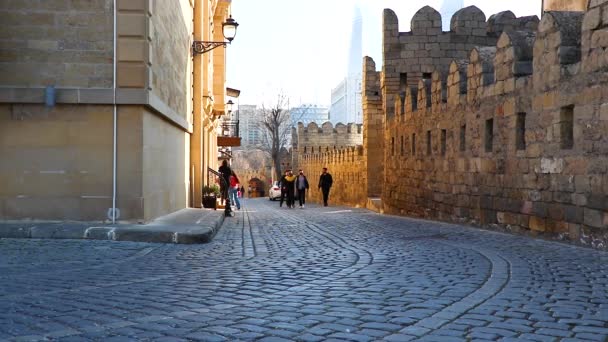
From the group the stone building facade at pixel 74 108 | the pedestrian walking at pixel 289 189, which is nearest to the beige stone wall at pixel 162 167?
the stone building facade at pixel 74 108

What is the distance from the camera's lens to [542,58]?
34.9 ft

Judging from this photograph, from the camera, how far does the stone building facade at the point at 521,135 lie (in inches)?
364

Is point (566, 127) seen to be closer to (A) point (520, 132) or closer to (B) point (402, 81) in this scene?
(A) point (520, 132)

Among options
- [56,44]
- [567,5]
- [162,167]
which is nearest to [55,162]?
[56,44]

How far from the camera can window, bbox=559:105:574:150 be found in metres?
10.1

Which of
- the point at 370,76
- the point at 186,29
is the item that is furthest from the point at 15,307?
the point at 370,76

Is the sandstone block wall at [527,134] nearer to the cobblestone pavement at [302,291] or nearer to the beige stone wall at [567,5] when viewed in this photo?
the cobblestone pavement at [302,291]

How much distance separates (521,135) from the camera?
11750 millimetres

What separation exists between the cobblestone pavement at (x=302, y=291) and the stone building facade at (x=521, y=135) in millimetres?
840

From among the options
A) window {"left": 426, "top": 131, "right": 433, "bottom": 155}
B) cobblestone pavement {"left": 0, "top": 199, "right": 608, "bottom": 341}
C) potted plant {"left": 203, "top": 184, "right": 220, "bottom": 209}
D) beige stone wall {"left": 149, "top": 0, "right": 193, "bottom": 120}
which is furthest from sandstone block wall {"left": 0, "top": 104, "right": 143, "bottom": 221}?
potted plant {"left": 203, "top": 184, "right": 220, "bottom": 209}

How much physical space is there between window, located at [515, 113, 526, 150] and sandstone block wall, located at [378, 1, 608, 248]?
0.05ft

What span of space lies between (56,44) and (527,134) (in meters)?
7.61

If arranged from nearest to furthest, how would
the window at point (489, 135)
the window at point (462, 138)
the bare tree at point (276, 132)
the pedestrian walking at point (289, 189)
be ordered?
the window at point (489, 135) → the window at point (462, 138) → the pedestrian walking at point (289, 189) → the bare tree at point (276, 132)

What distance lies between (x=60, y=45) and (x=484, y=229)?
315 inches
